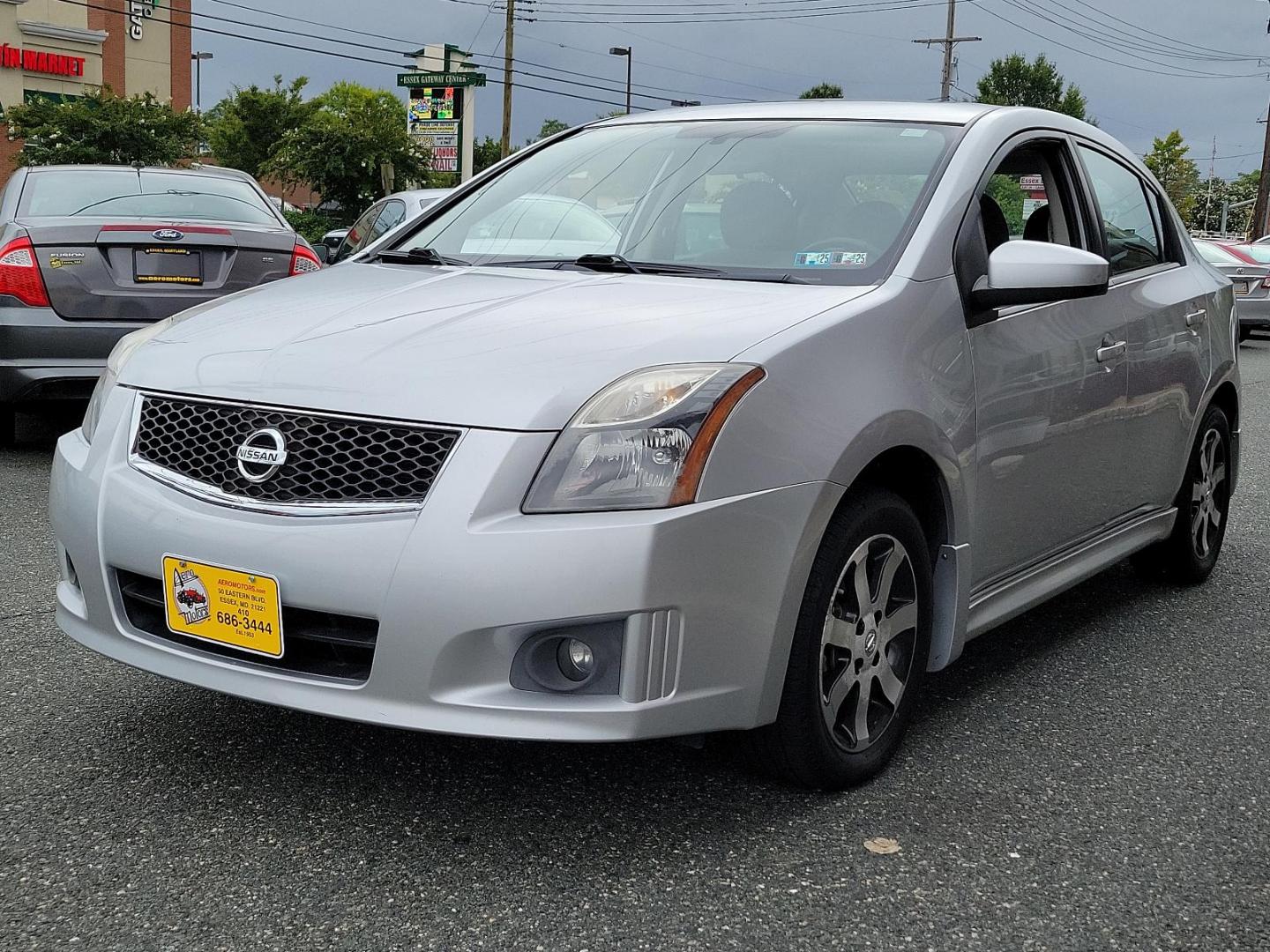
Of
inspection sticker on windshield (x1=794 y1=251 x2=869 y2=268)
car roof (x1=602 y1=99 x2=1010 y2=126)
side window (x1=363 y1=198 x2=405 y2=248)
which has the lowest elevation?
side window (x1=363 y1=198 x2=405 y2=248)

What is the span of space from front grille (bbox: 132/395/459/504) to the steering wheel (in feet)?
4.12

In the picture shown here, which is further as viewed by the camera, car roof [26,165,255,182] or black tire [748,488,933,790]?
car roof [26,165,255,182]

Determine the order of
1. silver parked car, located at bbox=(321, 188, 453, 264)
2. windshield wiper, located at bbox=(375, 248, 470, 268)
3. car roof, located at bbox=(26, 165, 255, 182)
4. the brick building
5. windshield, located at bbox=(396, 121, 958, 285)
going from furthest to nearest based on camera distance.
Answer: the brick building < silver parked car, located at bbox=(321, 188, 453, 264) < car roof, located at bbox=(26, 165, 255, 182) < windshield wiper, located at bbox=(375, 248, 470, 268) < windshield, located at bbox=(396, 121, 958, 285)

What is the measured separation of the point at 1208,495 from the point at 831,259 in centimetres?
248

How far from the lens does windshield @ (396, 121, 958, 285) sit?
358 centimetres

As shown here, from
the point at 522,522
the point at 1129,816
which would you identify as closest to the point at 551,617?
the point at 522,522

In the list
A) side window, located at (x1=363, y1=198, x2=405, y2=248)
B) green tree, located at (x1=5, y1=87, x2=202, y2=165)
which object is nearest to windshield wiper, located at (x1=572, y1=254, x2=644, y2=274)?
side window, located at (x1=363, y1=198, x2=405, y2=248)

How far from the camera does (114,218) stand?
7.18m

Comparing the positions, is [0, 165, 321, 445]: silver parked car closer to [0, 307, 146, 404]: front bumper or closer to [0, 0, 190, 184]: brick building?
[0, 307, 146, 404]: front bumper

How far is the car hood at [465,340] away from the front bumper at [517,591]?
0.46 ft

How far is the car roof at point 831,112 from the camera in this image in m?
4.02

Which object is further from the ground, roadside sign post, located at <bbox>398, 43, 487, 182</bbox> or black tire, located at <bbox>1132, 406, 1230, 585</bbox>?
roadside sign post, located at <bbox>398, 43, 487, 182</bbox>

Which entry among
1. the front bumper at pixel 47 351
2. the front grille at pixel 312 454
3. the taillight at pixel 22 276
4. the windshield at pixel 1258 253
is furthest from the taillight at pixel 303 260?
the windshield at pixel 1258 253

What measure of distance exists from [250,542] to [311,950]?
76 centimetres
